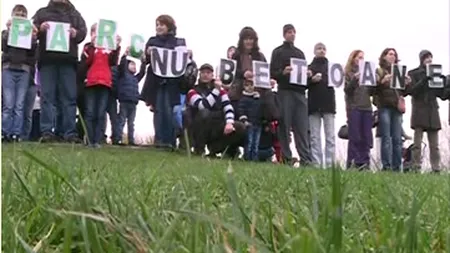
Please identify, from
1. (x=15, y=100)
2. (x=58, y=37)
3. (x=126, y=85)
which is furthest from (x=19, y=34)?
(x=126, y=85)

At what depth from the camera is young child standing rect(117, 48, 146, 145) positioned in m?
9.38

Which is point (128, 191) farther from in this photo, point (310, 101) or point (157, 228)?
point (310, 101)

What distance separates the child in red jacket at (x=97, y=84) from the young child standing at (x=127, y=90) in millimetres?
597

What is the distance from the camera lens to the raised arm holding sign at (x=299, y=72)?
9383 mm

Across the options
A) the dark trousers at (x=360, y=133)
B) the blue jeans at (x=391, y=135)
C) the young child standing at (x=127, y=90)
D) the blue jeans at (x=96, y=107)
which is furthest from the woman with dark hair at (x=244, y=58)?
the blue jeans at (x=96, y=107)

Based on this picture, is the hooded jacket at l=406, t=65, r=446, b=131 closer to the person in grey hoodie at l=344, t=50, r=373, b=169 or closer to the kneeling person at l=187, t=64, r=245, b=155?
the person in grey hoodie at l=344, t=50, r=373, b=169

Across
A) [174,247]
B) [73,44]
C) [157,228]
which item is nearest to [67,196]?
[157,228]

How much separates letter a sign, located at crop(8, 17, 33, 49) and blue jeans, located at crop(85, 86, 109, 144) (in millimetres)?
864

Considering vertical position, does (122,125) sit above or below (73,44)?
below

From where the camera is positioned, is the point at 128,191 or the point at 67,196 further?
the point at 128,191

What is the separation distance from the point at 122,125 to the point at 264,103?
155 centimetres

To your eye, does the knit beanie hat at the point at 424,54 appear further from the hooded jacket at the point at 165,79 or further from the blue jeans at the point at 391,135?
the hooded jacket at the point at 165,79

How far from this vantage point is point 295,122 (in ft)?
30.9

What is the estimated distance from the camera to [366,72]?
9.95 meters
